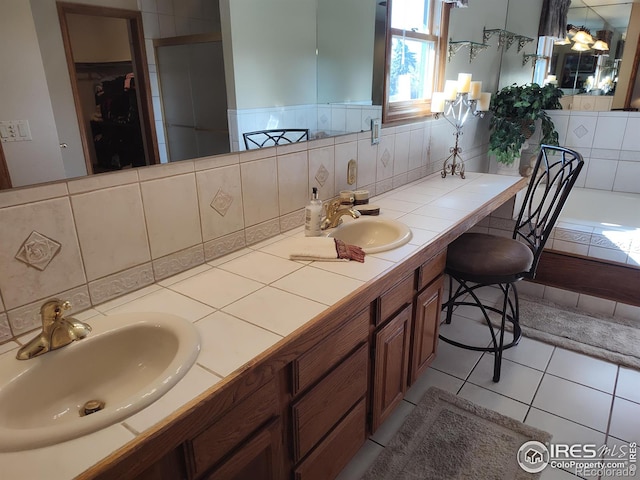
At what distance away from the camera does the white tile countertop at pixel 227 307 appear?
0.71 metres

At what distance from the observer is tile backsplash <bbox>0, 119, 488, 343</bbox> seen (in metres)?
1.01

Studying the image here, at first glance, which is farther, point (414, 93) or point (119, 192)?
point (414, 93)

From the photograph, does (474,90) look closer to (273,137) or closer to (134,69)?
(273,137)

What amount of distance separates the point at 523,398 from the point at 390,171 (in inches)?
51.7

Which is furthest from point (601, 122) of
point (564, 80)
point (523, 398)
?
point (523, 398)

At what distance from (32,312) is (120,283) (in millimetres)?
223

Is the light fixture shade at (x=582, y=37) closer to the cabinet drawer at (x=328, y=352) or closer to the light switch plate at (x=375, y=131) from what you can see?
the light switch plate at (x=375, y=131)

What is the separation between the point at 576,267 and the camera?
2.76 m

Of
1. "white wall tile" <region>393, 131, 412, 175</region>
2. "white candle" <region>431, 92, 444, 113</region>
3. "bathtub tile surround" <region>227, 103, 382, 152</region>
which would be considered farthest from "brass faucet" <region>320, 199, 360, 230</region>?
"white candle" <region>431, 92, 444, 113</region>

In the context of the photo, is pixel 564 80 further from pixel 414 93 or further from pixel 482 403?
pixel 482 403

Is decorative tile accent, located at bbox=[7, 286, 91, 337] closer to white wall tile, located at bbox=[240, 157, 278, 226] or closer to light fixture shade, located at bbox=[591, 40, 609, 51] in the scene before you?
white wall tile, located at bbox=[240, 157, 278, 226]

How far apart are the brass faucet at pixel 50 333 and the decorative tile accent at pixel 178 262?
36 centimetres

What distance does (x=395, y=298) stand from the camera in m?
1.53

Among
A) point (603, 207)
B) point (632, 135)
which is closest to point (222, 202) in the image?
point (603, 207)
